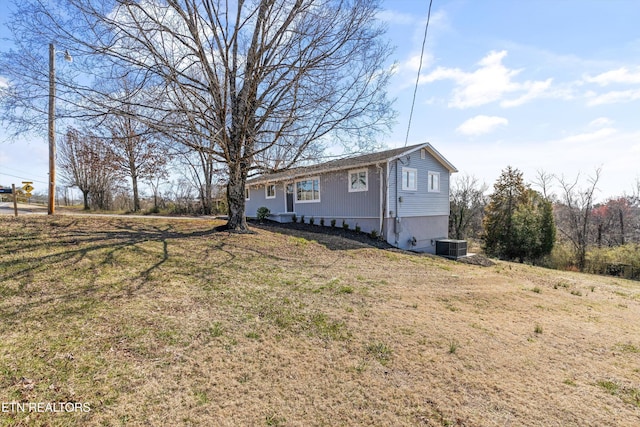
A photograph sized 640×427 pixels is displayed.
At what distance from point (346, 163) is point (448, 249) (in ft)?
20.0

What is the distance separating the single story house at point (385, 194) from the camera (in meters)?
13.0

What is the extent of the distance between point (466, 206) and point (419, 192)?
44.6ft

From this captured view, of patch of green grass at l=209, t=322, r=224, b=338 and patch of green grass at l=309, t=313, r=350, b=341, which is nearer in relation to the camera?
patch of green grass at l=209, t=322, r=224, b=338

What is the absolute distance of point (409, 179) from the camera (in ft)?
45.3

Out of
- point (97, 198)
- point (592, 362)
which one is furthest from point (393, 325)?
point (97, 198)

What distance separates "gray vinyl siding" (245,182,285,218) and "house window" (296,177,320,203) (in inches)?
64.6

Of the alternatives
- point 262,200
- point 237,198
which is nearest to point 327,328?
point 237,198

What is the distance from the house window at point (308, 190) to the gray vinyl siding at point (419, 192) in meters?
4.38

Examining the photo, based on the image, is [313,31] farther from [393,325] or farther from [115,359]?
[115,359]

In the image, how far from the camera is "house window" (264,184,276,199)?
18969 millimetres

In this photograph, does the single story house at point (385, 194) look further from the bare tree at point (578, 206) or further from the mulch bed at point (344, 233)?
the bare tree at point (578, 206)

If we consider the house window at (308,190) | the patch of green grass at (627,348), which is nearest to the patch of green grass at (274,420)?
the patch of green grass at (627,348)

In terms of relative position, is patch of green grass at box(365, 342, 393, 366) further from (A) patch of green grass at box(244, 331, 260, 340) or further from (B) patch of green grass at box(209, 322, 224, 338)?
(B) patch of green grass at box(209, 322, 224, 338)

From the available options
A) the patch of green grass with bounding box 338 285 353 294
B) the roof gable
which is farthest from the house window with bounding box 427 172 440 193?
the patch of green grass with bounding box 338 285 353 294
